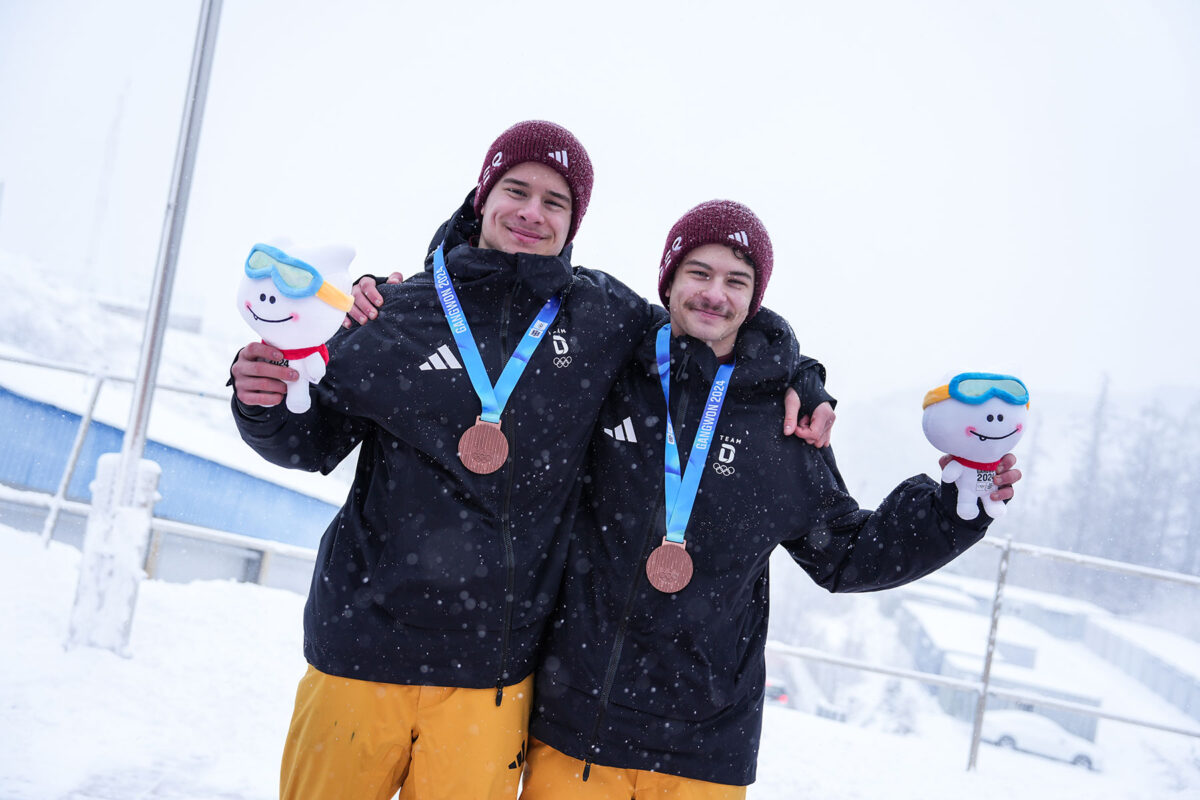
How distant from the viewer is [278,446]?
5.39 ft

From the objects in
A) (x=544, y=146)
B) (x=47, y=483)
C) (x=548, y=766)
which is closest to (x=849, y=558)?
(x=548, y=766)

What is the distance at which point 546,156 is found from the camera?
6.04ft

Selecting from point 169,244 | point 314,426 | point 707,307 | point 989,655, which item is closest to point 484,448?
point 314,426

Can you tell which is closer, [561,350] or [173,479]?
[561,350]

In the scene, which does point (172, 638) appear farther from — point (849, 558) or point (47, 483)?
point (47, 483)

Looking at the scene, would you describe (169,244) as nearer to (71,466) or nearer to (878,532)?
(71,466)

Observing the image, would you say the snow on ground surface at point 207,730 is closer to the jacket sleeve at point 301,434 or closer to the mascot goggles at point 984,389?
the jacket sleeve at point 301,434

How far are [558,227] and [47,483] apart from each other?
8.08 m

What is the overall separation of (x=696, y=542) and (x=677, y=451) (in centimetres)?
23

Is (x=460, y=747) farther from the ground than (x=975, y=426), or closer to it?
closer to it

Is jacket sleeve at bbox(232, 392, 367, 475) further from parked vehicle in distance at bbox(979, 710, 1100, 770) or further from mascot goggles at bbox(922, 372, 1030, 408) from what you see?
parked vehicle in distance at bbox(979, 710, 1100, 770)

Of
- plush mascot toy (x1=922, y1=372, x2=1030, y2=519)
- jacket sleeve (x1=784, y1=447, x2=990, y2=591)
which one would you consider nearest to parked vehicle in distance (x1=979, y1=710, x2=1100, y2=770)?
jacket sleeve (x1=784, y1=447, x2=990, y2=591)

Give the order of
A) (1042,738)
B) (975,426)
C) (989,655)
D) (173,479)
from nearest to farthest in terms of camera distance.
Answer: (975,426)
(989,655)
(1042,738)
(173,479)

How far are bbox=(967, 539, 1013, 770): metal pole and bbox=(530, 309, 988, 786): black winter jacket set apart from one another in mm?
2531
